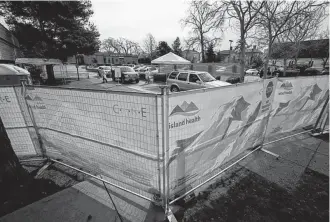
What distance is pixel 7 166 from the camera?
2656 mm

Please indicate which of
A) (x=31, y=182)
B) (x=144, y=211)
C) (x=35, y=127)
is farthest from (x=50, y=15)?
(x=144, y=211)

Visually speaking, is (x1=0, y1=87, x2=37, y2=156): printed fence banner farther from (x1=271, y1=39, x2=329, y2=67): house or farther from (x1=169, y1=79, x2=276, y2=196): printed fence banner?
(x1=271, y1=39, x2=329, y2=67): house

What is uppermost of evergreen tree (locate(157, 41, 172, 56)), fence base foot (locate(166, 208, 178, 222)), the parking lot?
evergreen tree (locate(157, 41, 172, 56))

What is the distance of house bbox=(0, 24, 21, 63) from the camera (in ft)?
38.1

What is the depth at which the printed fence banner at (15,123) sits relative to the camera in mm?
3029

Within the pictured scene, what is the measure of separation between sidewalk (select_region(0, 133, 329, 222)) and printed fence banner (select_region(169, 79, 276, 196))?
0.44 metres

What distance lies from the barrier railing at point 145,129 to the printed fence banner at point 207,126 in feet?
0.05

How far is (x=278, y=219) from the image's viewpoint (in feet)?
7.14

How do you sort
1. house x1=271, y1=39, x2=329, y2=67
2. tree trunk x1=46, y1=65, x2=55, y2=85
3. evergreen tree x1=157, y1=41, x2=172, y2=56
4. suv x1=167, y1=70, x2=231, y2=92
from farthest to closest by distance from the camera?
evergreen tree x1=157, y1=41, x2=172, y2=56, house x1=271, y1=39, x2=329, y2=67, tree trunk x1=46, y1=65, x2=55, y2=85, suv x1=167, y1=70, x2=231, y2=92

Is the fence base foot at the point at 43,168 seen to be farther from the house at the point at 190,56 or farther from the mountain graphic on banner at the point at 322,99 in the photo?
the house at the point at 190,56

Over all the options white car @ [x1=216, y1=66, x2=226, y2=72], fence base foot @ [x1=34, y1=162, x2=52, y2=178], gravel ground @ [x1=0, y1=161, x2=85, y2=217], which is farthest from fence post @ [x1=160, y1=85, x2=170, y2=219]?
white car @ [x1=216, y1=66, x2=226, y2=72]

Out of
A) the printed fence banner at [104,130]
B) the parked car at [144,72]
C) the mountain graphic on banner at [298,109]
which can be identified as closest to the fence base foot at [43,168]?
the printed fence banner at [104,130]

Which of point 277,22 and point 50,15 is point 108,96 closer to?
point 50,15

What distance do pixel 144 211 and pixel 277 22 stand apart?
67.4 ft
